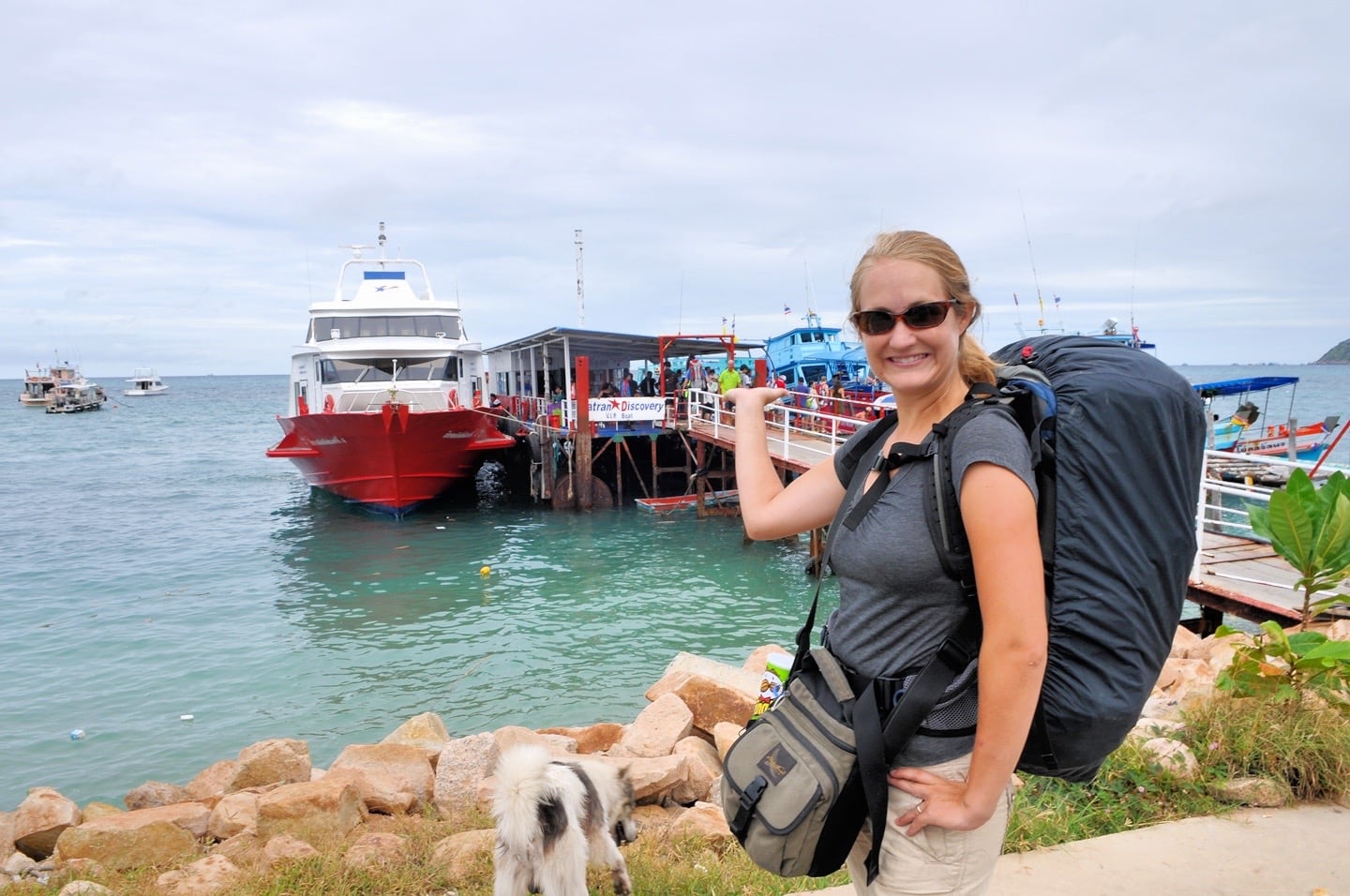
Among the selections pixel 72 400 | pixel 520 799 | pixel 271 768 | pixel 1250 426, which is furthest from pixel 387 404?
pixel 72 400

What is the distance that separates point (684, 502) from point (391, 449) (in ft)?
22.3

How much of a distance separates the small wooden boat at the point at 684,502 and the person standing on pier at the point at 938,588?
59.0 feet

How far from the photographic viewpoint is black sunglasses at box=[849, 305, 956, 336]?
1602mm

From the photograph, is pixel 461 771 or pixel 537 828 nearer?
pixel 537 828

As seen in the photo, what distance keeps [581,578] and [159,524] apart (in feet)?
43.3

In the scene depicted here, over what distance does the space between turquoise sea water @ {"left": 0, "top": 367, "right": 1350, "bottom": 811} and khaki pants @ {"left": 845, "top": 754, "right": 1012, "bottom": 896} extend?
6.82m

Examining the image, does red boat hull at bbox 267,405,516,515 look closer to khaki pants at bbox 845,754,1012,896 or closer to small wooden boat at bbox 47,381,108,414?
khaki pants at bbox 845,754,1012,896

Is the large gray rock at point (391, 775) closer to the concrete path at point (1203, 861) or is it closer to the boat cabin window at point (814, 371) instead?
the concrete path at point (1203, 861)

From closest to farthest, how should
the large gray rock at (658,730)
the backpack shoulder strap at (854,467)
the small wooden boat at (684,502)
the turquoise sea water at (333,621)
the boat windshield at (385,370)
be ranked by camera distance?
the backpack shoulder strap at (854,467) < the large gray rock at (658,730) < the turquoise sea water at (333,621) < the small wooden boat at (684,502) < the boat windshield at (385,370)

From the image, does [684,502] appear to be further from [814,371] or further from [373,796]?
[373,796]

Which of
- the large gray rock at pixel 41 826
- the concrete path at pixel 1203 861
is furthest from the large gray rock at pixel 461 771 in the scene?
the concrete path at pixel 1203 861

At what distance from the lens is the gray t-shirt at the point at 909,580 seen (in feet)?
4.74

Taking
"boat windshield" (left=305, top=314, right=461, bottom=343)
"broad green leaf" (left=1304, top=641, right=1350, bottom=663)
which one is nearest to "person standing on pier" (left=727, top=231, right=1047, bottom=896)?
"broad green leaf" (left=1304, top=641, right=1350, bottom=663)

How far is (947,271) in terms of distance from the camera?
1.63 m
